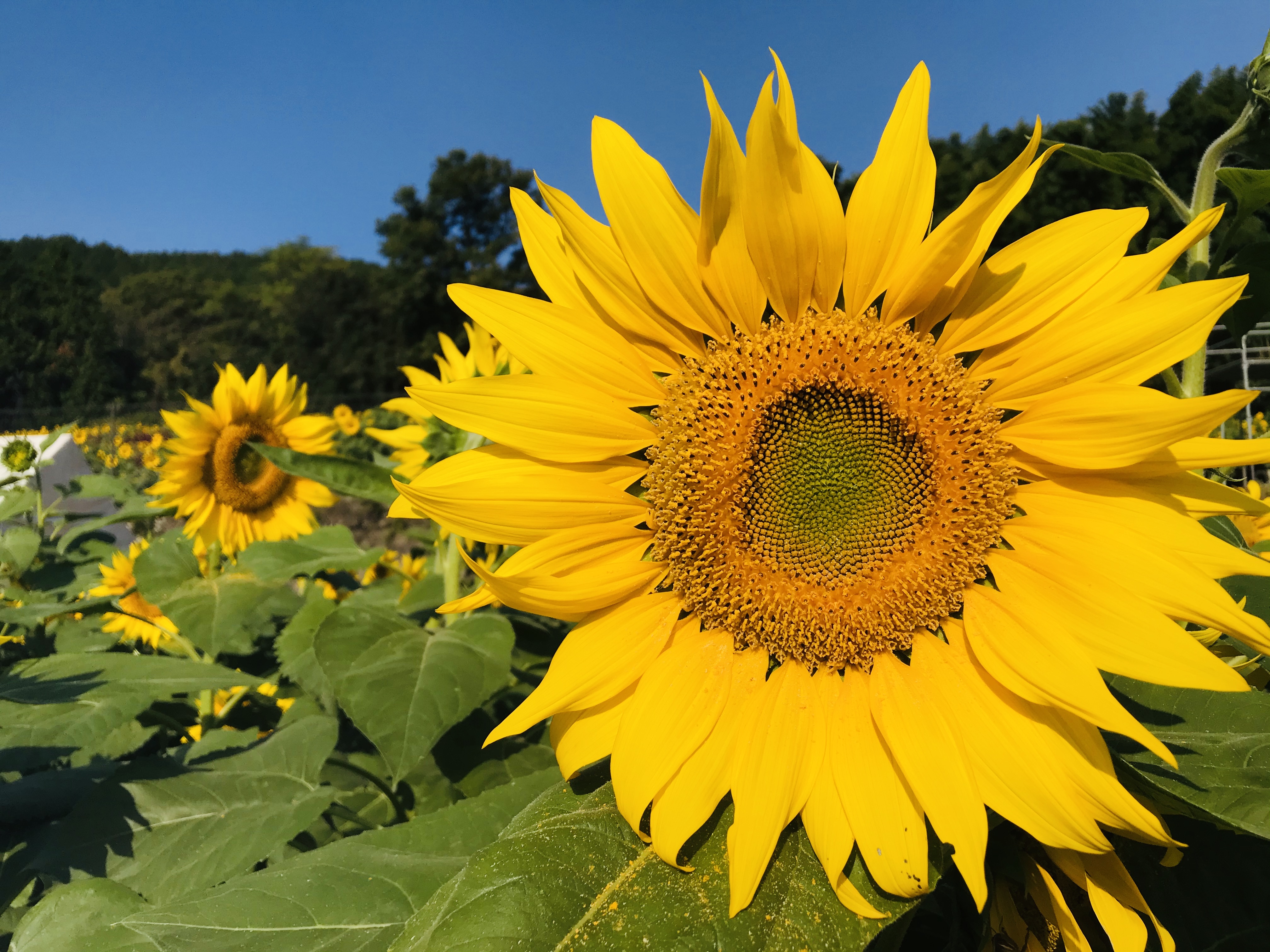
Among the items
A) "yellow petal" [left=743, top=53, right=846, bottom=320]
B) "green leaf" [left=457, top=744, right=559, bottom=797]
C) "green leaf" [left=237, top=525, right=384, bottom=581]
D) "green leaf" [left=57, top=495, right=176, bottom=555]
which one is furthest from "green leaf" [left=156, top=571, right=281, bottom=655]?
"yellow petal" [left=743, top=53, right=846, bottom=320]

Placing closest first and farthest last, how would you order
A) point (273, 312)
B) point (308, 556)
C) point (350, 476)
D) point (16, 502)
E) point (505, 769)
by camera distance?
point (505, 769), point (350, 476), point (308, 556), point (16, 502), point (273, 312)

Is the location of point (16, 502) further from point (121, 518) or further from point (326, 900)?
point (326, 900)

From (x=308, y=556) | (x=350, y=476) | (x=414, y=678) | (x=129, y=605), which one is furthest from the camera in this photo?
(x=129, y=605)

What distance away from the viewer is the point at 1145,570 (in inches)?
35.5

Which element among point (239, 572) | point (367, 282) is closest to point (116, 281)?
point (367, 282)

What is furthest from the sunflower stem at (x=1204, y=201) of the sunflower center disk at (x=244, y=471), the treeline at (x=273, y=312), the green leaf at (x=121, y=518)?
the treeline at (x=273, y=312)

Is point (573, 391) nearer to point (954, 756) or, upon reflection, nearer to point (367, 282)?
point (954, 756)

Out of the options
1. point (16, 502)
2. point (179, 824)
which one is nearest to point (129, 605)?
point (16, 502)

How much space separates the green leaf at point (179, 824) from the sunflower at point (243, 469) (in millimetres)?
2105

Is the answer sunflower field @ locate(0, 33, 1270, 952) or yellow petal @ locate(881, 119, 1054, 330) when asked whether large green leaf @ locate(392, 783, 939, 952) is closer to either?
sunflower field @ locate(0, 33, 1270, 952)

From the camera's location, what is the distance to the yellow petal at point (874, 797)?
0.88m

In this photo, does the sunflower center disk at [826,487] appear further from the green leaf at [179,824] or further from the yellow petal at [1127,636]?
the green leaf at [179,824]

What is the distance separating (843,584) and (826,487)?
15cm

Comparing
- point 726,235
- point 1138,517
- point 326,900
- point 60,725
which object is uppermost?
point 726,235
